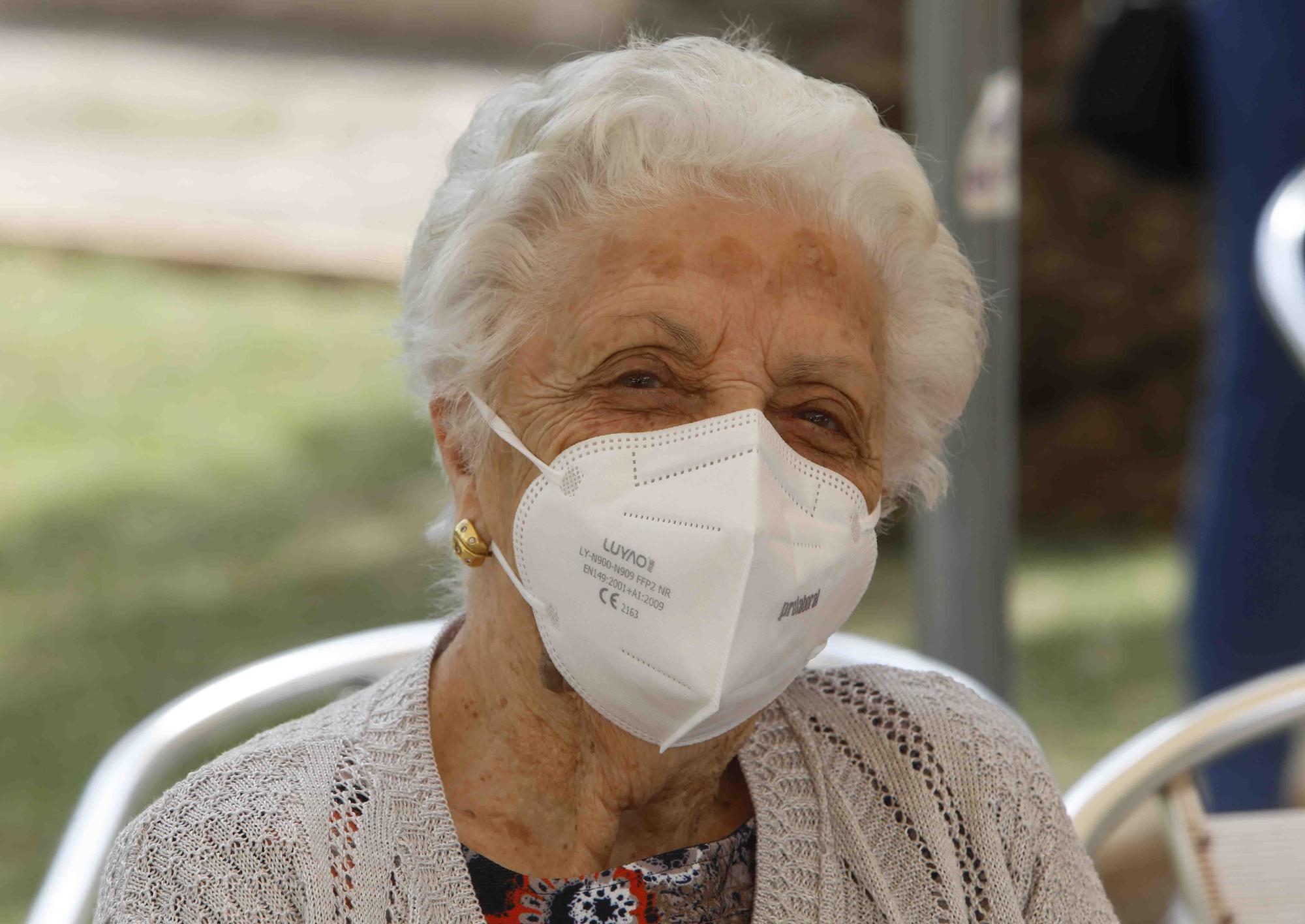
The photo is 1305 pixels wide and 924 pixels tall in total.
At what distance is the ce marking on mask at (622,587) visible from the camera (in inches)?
65.7

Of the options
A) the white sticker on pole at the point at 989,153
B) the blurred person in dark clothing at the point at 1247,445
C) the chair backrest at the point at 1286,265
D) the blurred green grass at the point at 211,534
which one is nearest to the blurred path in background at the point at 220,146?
the blurred green grass at the point at 211,534

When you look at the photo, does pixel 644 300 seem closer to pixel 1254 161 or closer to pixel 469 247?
pixel 469 247

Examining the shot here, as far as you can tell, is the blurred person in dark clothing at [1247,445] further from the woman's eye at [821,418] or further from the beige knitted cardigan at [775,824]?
the woman's eye at [821,418]

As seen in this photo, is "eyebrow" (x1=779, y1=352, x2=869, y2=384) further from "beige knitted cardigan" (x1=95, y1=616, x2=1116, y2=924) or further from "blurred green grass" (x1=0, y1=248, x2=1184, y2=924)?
"blurred green grass" (x1=0, y1=248, x2=1184, y2=924)

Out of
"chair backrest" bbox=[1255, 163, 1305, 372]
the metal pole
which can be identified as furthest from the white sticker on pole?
"chair backrest" bbox=[1255, 163, 1305, 372]

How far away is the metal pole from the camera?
329 centimetres

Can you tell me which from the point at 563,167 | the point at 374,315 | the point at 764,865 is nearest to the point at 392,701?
the point at 764,865

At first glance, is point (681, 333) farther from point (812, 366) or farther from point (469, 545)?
point (469, 545)

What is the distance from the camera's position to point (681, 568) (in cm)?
166

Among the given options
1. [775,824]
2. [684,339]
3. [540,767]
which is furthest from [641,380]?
[775,824]

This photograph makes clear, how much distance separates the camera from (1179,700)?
5391 mm

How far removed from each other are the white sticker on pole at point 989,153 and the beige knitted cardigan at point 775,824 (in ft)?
4.67

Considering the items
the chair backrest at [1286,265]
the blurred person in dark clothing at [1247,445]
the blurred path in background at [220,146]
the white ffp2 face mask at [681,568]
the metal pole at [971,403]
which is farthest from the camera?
the blurred path in background at [220,146]

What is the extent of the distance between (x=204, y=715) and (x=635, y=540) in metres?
0.83
